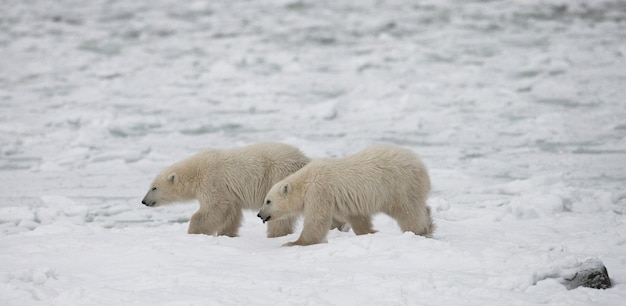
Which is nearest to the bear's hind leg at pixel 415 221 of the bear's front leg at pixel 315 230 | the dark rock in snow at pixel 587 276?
the bear's front leg at pixel 315 230

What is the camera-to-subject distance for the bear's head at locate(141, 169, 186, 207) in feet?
22.5

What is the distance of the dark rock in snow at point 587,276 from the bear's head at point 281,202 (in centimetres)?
223

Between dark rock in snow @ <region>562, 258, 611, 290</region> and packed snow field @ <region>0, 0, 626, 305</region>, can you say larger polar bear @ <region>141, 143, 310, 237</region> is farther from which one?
dark rock in snow @ <region>562, 258, 611, 290</region>

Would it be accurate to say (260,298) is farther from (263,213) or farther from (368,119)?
(368,119)

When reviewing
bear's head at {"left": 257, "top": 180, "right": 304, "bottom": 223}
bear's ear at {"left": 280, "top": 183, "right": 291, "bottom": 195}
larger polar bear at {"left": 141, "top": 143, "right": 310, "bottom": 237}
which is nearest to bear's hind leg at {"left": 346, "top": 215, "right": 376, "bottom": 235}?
bear's head at {"left": 257, "top": 180, "right": 304, "bottom": 223}

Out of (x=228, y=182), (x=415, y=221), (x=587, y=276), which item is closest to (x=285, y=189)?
(x=228, y=182)

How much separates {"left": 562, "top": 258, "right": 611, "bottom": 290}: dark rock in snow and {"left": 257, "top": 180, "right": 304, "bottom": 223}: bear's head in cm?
223

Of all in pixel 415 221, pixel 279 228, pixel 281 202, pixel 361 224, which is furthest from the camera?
pixel 279 228

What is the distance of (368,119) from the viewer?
12258mm

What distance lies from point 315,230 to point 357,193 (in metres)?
0.42

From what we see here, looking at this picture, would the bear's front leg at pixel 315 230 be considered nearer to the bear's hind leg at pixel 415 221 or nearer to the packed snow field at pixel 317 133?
the packed snow field at pixel 317 133

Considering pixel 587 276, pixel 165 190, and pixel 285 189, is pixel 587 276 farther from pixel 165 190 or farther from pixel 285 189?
pixel 165 190

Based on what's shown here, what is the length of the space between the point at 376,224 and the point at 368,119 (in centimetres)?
→ 517

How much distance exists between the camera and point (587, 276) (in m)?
4.61
